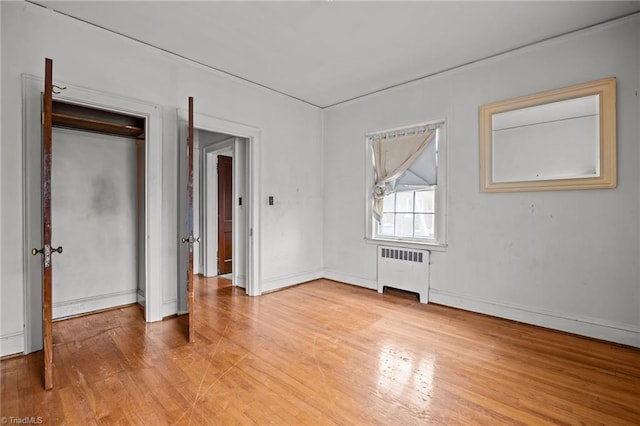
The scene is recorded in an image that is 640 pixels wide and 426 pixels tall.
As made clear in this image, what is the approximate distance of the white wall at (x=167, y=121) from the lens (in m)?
2.64

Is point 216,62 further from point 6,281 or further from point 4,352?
point 4,352

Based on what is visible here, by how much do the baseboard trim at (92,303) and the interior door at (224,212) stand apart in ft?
5.77

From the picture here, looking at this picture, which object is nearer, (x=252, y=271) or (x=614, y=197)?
(x=614, y=197)

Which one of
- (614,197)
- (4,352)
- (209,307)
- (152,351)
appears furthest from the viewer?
(209,307)

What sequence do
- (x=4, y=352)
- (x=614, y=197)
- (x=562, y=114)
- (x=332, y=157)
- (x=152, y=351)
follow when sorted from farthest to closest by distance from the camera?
(x=332, y=157), (x=562, y=114), (x=614, y=197), (x=152, y=351), (x=4, y=352)

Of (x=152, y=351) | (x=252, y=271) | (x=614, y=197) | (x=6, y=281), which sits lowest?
(x=152, y=351)

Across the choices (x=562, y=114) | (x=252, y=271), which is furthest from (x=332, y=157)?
(x=562, y=114)

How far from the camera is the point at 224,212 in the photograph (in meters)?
5.74

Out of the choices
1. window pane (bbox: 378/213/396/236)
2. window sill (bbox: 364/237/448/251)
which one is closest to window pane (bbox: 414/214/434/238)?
window sill (bbox: 364/237/448/251)

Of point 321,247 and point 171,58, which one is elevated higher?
point 171,58

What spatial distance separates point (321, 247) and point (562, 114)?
377cm

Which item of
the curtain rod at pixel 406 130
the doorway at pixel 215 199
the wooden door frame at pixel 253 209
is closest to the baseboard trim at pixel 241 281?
the doorway at pixel 215 199

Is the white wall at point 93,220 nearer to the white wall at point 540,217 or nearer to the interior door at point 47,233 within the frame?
the interior door at point 47,233

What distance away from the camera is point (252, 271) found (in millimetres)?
4523
